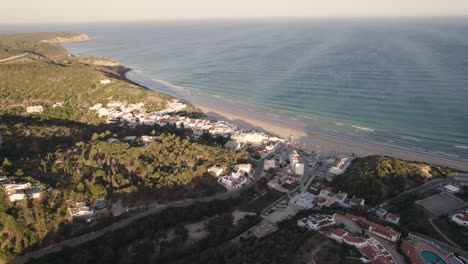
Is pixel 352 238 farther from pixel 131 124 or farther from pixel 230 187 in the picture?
pixel 131 124

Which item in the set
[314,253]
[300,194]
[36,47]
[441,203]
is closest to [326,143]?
[300,194]

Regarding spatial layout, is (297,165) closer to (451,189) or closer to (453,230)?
(451,189)

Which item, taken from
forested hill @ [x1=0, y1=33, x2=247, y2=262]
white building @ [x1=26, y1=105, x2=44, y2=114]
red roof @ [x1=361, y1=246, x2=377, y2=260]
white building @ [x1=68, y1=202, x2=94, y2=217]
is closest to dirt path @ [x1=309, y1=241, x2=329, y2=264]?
red roof @ [x1=361, y1=246, x2=377, y2=260]

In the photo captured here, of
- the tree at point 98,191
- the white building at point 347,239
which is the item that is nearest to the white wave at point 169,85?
the tree at point 98,191

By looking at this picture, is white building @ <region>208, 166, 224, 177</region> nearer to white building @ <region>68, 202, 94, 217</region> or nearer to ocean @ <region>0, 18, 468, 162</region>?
white building @ <region>68, 202, 94, 217</region>

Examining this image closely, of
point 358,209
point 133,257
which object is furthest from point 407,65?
point 133,257
